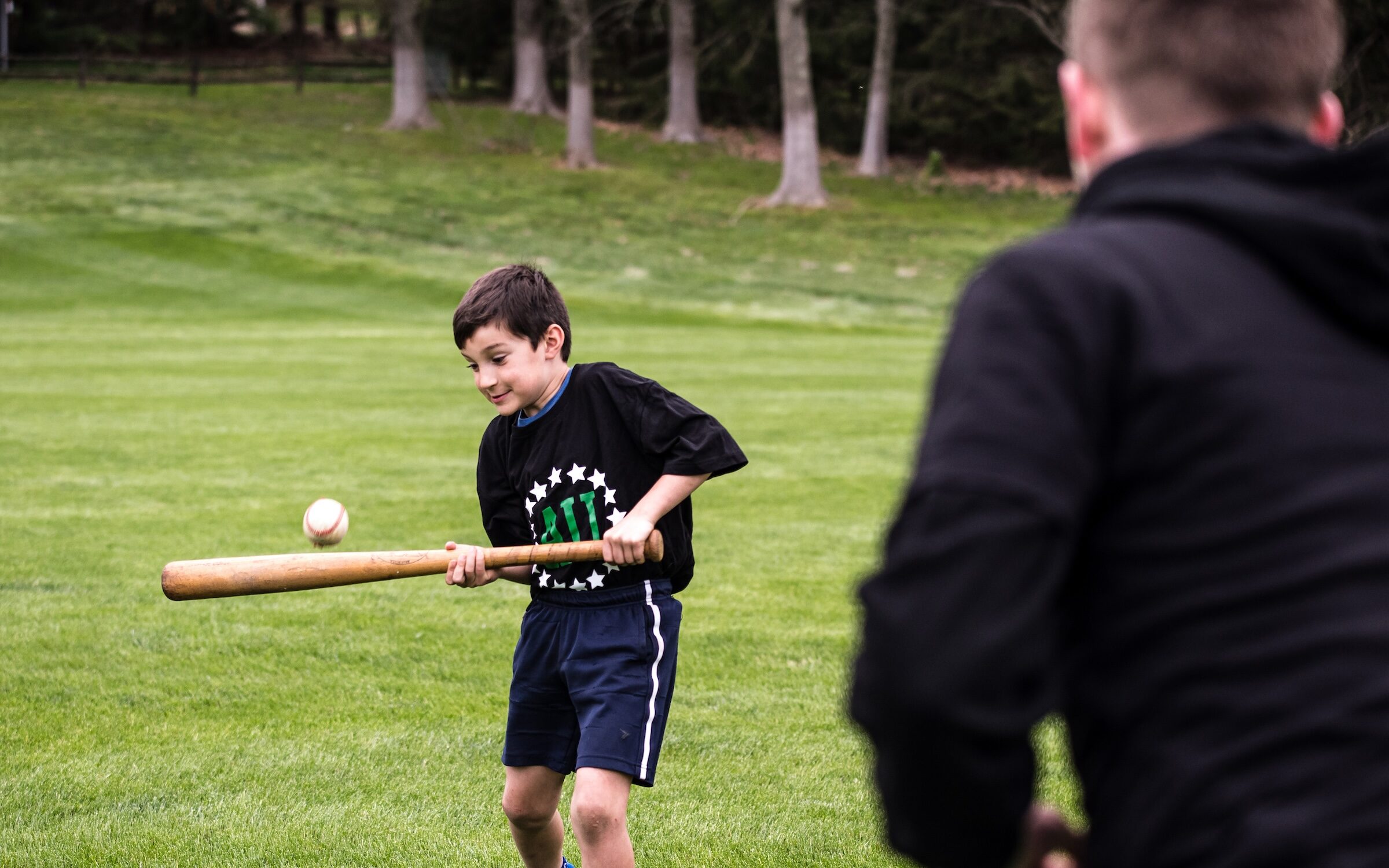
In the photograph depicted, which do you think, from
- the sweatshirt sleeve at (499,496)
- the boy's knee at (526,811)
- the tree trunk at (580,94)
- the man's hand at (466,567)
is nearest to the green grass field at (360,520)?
the boy's knee at (526,811)

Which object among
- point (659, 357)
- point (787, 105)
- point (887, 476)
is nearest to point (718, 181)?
point (787, 105)

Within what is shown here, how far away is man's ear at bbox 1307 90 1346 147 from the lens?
1.66 metres

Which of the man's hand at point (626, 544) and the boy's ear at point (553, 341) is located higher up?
the boy's ear at point (553, 341)

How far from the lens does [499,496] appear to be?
169 inches

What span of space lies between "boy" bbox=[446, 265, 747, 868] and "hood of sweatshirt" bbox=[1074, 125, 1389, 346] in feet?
7.95

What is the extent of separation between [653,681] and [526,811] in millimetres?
558

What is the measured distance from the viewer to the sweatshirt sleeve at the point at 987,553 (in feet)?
4.67

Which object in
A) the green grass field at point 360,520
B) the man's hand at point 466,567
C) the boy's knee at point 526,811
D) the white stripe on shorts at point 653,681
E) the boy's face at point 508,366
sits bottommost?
the green grass field at point 360,520

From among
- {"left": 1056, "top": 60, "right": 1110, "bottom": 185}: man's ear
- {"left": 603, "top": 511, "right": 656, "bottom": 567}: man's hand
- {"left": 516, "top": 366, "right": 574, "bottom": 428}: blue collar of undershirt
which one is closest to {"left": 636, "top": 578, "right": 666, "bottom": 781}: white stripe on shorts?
{"left": 603, "top": 511, "right": 656, "bottom": 567}: man's hand

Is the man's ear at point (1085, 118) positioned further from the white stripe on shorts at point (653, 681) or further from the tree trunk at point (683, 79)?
the tree trunk at point (683, 79)

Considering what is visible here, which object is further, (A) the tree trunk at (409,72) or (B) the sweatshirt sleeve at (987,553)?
(A) the tree trunk at (409,72)

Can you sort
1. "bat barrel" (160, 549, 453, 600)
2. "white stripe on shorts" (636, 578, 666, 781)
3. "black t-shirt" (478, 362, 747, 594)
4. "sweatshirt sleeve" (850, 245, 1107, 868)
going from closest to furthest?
"sweatshirt sleeve" (850, 245, 1107, 868), "bat barrel" (160, 549, 453, 600), "white stripe on shorts" (636, 578, 666, 781), "black t-shirt" (478, 362, 747, 594)

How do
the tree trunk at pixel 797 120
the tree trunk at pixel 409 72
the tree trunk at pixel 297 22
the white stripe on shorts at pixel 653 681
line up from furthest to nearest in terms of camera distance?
the tree trunk at pixel 297 22 → the tree trunk at pixel 409 72 → the tree trunk at pixel 797 120 → the white stripe on shorts at pixel 653 681

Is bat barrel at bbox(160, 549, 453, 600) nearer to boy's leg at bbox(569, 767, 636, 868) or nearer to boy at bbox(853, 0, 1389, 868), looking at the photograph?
boy's leg at bbox(569, 767, 636, 868)
